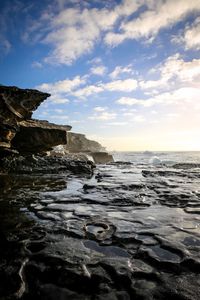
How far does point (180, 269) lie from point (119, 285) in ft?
2.63

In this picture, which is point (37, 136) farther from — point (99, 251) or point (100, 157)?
point (100, 157)

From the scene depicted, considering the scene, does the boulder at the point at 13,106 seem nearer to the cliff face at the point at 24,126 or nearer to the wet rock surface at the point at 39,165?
the cliff face at the point at 24,126

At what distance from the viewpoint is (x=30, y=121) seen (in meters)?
13.9

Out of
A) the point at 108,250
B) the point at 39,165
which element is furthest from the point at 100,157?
the point at 108,250

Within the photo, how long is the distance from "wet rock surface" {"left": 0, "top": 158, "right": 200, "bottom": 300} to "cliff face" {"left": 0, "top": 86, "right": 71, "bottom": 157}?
→ 5.23 m

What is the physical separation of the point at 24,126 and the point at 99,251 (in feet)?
35.9

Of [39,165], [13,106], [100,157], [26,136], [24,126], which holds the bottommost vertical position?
[100,157]

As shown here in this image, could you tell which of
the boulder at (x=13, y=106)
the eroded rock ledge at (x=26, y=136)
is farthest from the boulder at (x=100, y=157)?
the boulder at (x=13, y=106)

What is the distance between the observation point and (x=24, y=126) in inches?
513

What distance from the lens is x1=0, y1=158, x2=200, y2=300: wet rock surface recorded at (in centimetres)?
240

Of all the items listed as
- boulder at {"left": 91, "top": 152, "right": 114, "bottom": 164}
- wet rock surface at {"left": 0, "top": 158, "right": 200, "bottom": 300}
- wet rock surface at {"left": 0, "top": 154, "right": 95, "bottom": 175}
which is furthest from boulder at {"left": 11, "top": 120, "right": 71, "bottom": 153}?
boulder at {"left": 91, "top": 152, "right": 114, "bottom": 164}

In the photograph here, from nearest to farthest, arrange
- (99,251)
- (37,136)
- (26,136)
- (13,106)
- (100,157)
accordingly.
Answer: (99,251)
(13,106)
(26,136)
(37,136)
(100,157)

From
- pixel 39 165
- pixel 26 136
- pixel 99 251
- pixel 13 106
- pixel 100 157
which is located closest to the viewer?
pixel 99 251

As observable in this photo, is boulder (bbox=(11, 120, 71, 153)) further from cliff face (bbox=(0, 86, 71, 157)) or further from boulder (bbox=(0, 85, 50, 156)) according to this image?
boulder (bbox=(0, 85, 50, 156))
